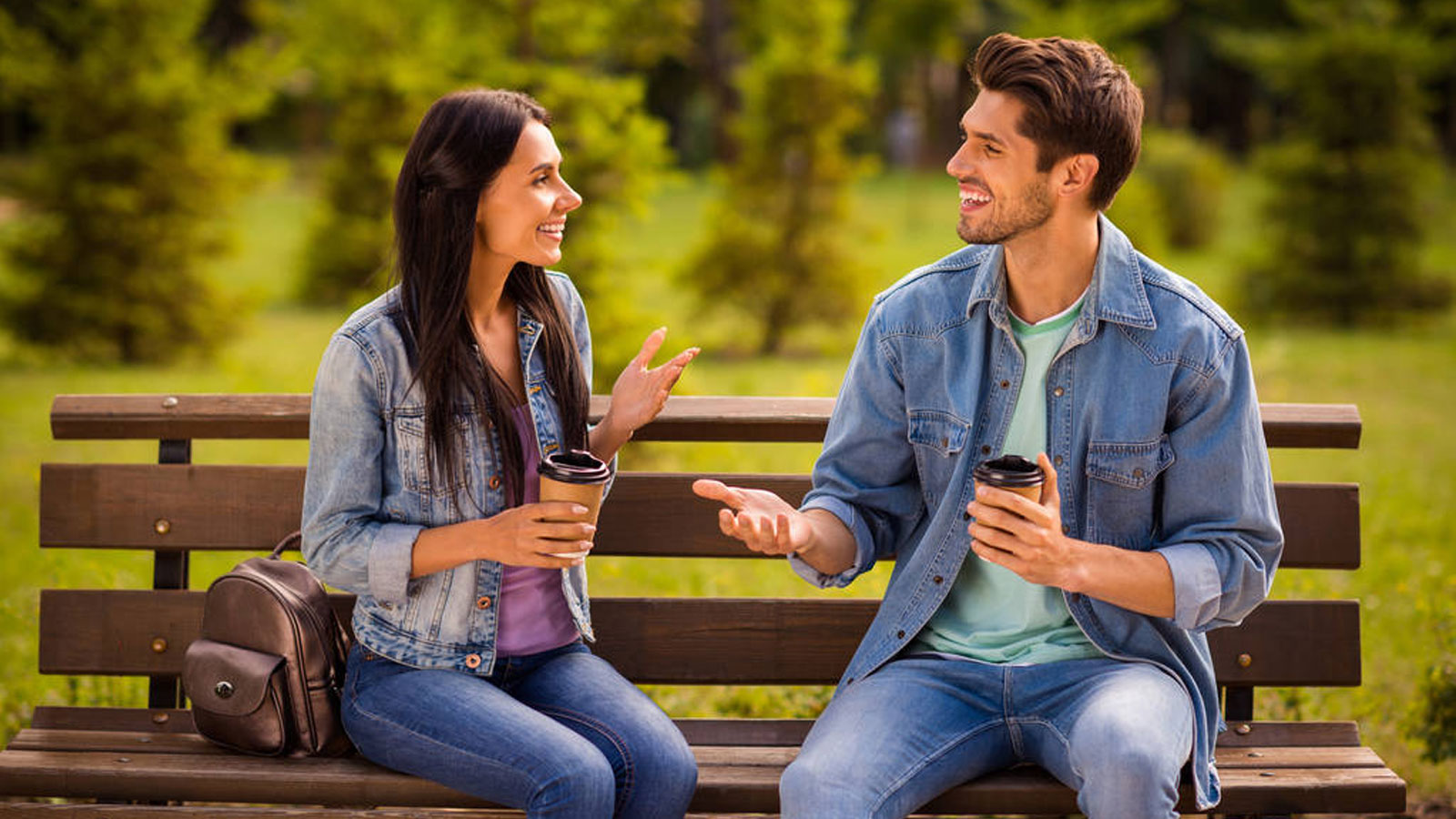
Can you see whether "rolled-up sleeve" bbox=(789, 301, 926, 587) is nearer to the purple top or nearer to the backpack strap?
the purple top

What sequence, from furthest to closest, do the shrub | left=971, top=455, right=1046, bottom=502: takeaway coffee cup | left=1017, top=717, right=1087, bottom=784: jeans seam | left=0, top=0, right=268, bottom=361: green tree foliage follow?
the shrub → left=0, top=0, right=268, bottom=361: green tree foliage → left=1017, top=717, right=1087, bottom=784: jeans seam → left=971, top=455, right=1046, bottom=502: takeaway coffee cup

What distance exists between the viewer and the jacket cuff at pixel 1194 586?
2.82 meters

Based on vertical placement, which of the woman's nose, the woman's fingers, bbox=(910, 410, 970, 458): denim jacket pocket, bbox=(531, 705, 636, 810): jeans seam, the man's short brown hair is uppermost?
the man's short brown hair

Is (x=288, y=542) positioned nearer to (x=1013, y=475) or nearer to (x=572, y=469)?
(x=572, y=469)

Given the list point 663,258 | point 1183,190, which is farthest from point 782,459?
point 1183,190

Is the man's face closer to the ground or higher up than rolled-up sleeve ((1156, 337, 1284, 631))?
higher up

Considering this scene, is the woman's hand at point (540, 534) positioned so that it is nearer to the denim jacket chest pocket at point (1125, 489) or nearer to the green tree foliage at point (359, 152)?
the denim jacket chest pocket at point (1125, 489)

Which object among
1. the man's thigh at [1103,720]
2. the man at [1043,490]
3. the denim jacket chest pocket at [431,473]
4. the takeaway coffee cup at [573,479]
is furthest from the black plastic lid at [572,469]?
the man's thigh at [1103,720]

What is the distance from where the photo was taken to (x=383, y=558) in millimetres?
2951

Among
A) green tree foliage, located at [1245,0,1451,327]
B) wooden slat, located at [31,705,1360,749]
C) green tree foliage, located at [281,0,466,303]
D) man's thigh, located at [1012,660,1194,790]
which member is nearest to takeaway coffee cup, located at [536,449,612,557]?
wooden slat, located at [31,705,1360,749]

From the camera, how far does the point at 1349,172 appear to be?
14336 millimetres

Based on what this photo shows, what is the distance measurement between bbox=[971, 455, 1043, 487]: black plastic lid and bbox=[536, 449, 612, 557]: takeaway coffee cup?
66cm

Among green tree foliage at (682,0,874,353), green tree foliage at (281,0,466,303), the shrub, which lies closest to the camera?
green tree foliage at (682,0,874,353)

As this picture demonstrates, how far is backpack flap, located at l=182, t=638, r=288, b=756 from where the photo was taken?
299 cm
